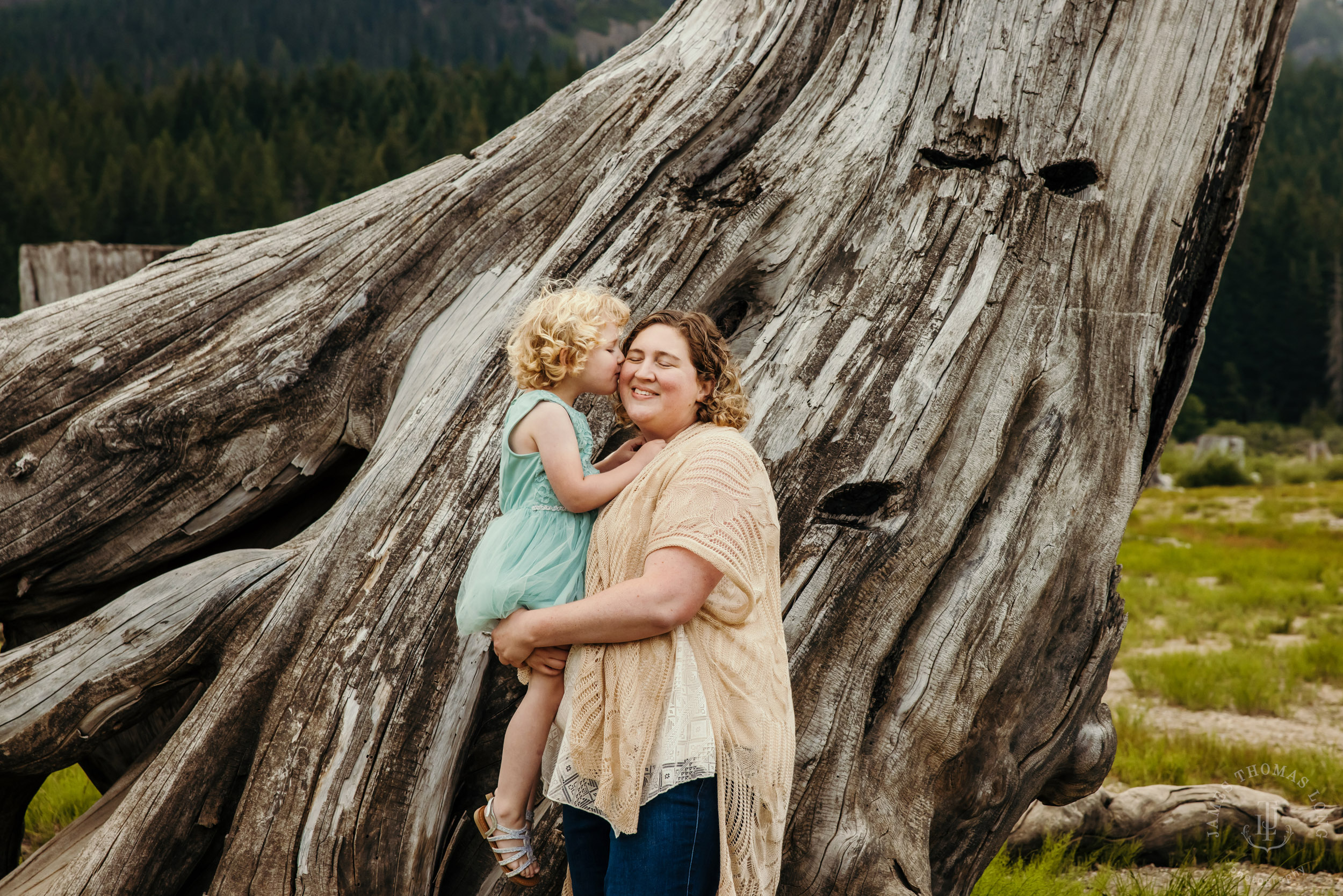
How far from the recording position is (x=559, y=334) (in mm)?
2133

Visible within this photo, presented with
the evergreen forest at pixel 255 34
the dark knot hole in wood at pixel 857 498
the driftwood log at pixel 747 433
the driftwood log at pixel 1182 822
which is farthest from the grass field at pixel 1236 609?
the evergreen forest at pixel 255 34

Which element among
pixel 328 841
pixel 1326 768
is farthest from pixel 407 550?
pixel 1326 768

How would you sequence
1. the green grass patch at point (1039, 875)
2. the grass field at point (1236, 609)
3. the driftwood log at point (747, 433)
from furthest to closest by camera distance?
the grass field at point (1236, 609)
the green grass patch at point (1039, 875)
the driftwood log at point (747, 433)

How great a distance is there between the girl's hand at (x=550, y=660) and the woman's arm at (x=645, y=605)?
0.12 m

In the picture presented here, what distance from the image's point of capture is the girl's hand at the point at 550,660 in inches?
79.3

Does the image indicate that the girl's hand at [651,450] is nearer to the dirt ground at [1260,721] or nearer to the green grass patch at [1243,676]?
the dirt ground at [1260,721]

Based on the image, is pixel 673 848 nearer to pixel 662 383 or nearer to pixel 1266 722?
pixel 662 383

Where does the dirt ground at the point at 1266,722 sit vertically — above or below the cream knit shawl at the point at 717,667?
below

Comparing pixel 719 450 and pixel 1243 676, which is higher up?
pixel 719 450

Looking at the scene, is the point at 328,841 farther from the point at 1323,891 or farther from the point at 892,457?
the point at 1323,891

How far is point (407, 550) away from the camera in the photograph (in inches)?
102

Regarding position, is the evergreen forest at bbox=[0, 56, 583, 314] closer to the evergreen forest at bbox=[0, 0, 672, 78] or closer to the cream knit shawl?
the cream knit shawl

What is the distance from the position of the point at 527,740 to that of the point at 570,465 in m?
0.58

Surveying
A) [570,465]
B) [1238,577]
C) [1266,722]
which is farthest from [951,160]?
[1238,577]
